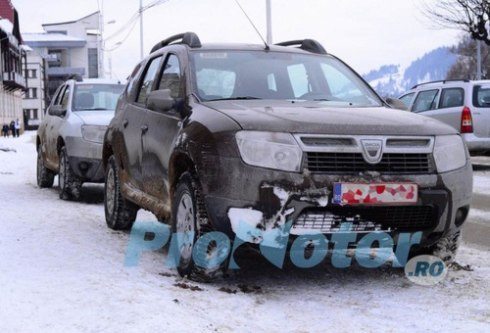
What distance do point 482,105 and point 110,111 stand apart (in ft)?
25.7

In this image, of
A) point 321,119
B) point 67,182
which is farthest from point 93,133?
point 321,119

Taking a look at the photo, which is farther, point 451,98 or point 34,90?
point 34,90

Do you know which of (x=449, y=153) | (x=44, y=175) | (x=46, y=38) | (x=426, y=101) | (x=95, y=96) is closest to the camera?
(x=449, y=153)

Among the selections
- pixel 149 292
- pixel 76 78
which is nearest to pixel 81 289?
pixel 149 292

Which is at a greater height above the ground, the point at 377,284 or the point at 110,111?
the point at 110,111

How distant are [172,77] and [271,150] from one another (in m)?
1.77

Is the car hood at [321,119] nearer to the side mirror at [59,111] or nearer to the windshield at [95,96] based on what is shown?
the side mirror at [59,111]

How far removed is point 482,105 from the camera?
578 inches

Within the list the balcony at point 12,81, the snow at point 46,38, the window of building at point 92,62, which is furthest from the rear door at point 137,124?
the window of building at point 92,62

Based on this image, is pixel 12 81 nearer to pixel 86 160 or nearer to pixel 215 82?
pixel 86 160

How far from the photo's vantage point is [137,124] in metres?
6.36

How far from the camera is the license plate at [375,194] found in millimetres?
4457

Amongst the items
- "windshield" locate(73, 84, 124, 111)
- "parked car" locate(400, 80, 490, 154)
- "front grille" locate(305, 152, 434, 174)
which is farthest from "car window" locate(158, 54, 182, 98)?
"parked car" locate(400, 80, 490, 154)

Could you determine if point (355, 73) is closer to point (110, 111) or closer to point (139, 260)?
point (139, 260)
